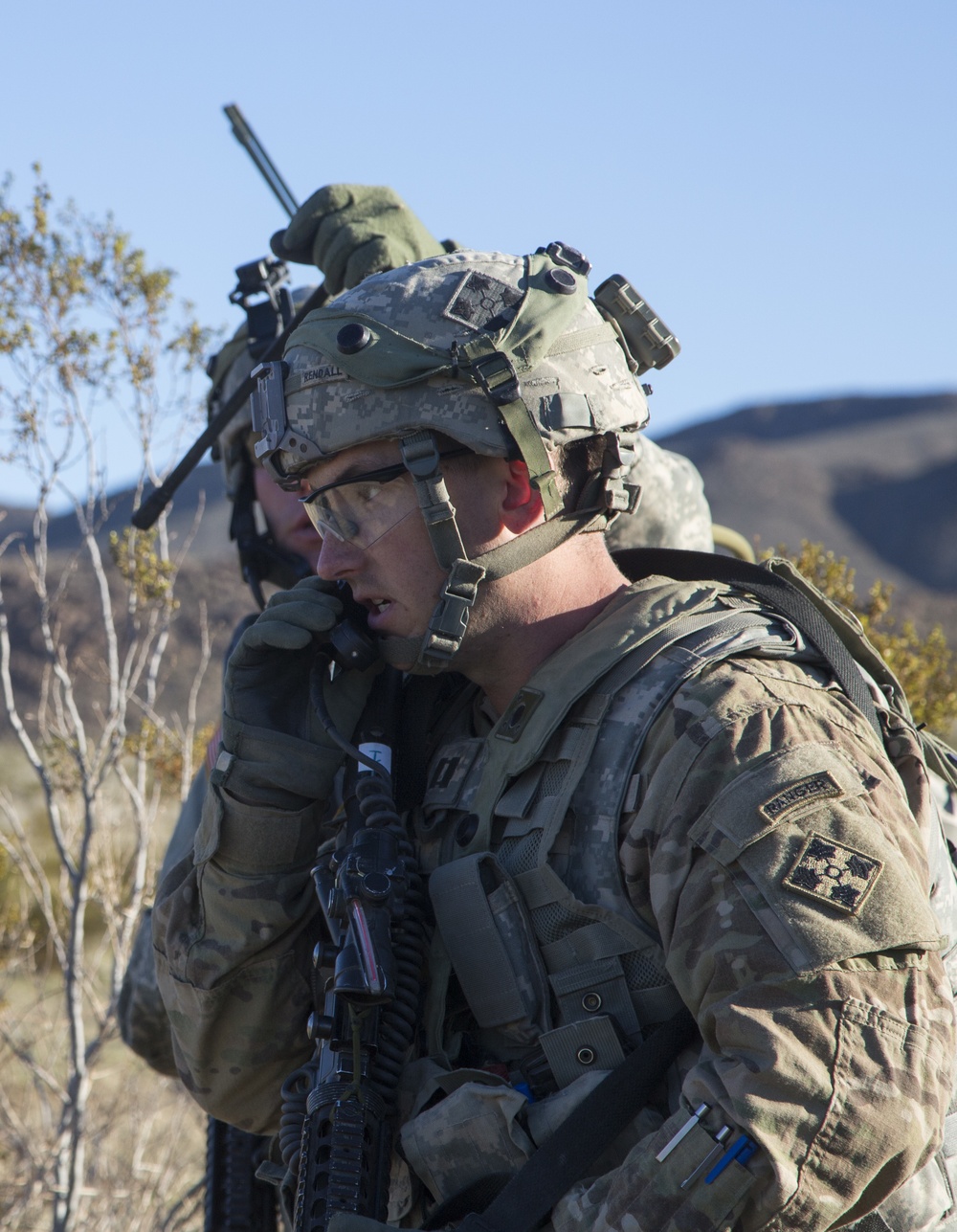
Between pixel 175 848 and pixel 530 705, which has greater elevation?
pixel 530 705

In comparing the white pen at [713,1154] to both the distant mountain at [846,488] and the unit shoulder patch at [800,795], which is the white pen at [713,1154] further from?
the distant mountain at [846,488]

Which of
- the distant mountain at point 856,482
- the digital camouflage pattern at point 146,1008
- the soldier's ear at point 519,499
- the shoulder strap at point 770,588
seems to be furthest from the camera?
the distant mountain at point 856,482

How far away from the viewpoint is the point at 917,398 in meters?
43.8

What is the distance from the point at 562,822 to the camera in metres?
2.50

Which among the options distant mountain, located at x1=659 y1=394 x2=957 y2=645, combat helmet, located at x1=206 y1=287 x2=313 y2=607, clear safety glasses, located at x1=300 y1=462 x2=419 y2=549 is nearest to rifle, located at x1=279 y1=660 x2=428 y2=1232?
clear safety glasses, located at x1=300 y1=462 x2=419 y2=549

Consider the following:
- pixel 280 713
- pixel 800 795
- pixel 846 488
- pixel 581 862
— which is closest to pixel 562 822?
pixel 581 862

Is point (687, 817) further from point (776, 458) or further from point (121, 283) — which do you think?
point (776, 458)

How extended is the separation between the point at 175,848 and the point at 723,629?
229 cm

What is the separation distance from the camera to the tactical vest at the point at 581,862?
236cm

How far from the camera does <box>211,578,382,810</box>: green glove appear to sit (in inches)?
117

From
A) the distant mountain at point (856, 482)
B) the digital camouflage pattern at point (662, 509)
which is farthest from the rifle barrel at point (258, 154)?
the distant mountain at point (856, 482)

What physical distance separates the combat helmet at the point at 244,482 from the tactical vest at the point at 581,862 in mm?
2211

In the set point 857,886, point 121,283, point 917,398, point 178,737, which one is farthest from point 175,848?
point 917,398

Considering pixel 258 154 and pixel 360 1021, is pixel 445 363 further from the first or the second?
pixel 258 154
